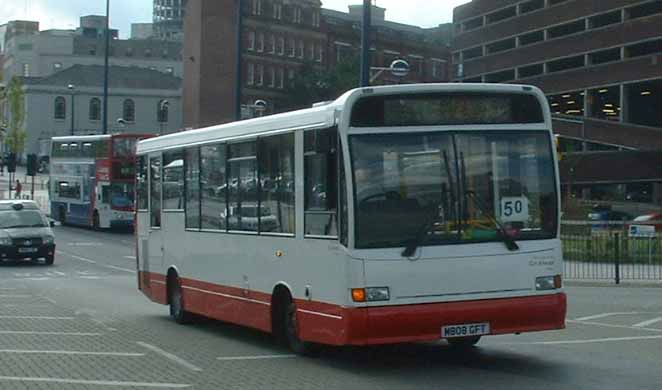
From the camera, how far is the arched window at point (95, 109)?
118375 millimetres

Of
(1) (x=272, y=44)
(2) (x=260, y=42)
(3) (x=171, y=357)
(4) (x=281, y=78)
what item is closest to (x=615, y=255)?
(3) (x=171, y=357)

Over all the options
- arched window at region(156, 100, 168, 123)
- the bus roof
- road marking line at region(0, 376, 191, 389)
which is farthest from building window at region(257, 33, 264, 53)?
road marking line at region(0, 376, 191, 389)

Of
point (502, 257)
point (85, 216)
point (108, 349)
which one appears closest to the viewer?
point (502, 257)

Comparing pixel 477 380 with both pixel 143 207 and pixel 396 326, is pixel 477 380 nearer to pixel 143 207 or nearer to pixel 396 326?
pixel 396 326

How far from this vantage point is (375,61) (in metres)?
96.9

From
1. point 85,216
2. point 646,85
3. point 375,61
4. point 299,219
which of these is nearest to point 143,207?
point 299,219

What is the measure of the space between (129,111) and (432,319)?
110 m

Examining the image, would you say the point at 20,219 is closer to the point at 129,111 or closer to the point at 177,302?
the point at 177,302

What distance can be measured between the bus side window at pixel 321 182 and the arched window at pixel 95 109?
10684 cm

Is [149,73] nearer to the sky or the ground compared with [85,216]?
nearer to the sky

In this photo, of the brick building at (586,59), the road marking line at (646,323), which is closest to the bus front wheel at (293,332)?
the road marking line at (646,323)

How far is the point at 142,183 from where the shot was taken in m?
21.0

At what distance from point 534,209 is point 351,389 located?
2.99 meters

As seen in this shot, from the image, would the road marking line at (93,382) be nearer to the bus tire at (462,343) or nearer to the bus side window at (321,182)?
the bus side window at (321,182)
